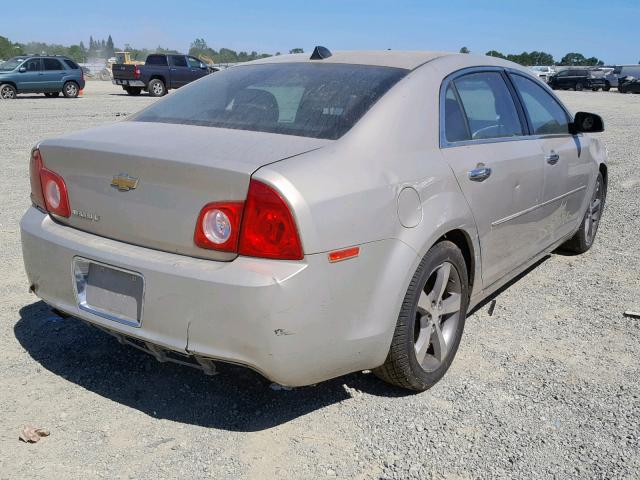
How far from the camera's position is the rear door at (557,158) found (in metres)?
4.36

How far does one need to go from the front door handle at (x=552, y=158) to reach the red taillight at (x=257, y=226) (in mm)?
2419

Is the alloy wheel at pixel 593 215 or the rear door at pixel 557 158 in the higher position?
the rear door at pixel 557 158

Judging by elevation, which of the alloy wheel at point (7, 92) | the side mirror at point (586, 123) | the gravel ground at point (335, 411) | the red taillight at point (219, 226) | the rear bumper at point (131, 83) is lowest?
the alloy wheel at point (7, 92)

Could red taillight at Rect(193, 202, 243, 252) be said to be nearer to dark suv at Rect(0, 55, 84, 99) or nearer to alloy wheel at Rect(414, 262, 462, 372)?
alloy wheel at Rect(414, 262, 462, 372)

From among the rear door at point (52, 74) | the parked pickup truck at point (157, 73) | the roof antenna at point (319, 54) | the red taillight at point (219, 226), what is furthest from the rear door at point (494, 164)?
the parked pickup truck at point (157, 73)

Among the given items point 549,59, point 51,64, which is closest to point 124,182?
point 51,64

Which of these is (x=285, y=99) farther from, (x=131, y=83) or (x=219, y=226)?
(x=131, y=83)

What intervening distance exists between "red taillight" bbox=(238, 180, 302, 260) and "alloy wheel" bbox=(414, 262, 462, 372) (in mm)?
903

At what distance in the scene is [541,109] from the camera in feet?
15.0

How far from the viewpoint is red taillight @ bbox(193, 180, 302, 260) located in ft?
8.14

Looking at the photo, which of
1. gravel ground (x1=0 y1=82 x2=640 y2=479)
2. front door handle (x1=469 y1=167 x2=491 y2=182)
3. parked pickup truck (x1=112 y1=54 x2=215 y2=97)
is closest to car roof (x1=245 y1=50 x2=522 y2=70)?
front door handle (x1=469 y1=167 x2=491 y2=182)

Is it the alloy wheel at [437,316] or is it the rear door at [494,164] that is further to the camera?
the rear door at [494,164]

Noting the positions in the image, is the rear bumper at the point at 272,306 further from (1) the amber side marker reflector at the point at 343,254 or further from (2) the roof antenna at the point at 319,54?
(2) the roof antenna at the point at 319,54

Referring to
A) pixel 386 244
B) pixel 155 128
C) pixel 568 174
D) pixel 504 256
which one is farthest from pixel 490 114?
pixel 155 128
